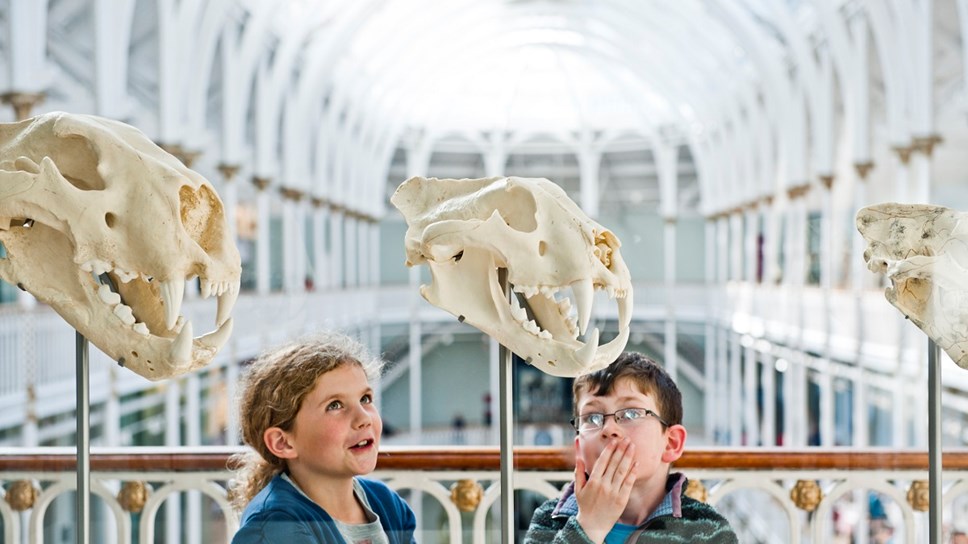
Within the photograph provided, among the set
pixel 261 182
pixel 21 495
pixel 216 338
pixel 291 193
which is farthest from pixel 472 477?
pixel 291 193

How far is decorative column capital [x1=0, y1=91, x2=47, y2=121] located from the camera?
21.3 feet

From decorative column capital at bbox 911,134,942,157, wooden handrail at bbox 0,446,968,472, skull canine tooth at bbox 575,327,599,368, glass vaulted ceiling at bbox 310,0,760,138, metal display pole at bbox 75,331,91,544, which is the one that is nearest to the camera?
skull canine tooth at bbox 575,327,599,368

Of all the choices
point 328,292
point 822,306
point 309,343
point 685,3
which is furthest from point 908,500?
point 685,3

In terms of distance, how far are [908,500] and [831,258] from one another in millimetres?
8650

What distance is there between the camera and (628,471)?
1.54 meters

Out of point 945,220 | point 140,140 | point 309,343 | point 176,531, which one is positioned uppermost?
point 140,140

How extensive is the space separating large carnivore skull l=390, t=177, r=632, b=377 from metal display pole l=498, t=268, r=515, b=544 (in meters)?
0.06

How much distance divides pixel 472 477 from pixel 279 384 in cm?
73

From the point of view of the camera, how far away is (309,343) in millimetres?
1666

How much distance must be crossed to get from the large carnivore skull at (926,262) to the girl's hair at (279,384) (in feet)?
2.80

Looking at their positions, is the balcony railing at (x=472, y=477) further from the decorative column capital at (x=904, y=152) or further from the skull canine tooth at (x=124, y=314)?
the decorative column capital at (x=904, y=152)

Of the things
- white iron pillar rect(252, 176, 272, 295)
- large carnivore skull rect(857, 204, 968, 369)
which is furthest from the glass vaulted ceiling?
large carnivore skull rect(857, 204, 968, 369)

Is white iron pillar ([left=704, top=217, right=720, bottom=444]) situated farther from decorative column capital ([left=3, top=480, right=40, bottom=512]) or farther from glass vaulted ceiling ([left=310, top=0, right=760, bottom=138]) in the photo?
glass vaulted ceiling ([left=310, top=0, right=760, bottom=138])

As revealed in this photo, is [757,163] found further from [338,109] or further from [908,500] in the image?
[908,500]
